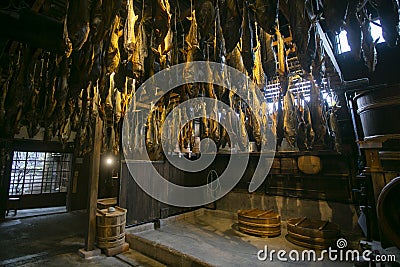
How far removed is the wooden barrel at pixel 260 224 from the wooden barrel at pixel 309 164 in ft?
5.95

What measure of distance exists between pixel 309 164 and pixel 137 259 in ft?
18.5

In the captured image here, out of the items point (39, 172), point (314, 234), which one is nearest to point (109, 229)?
point (314, 234)

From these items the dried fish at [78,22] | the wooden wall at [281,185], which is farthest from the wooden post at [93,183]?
the dried fish at [78,22]

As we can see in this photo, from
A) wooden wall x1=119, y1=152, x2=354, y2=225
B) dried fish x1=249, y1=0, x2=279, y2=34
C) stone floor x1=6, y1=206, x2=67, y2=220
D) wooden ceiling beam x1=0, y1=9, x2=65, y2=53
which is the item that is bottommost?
stone floor x1=6, y1=206, x2=67, y2=220

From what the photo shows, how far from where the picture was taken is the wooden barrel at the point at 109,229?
5.05 m

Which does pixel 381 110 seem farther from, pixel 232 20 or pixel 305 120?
pixel 232 20

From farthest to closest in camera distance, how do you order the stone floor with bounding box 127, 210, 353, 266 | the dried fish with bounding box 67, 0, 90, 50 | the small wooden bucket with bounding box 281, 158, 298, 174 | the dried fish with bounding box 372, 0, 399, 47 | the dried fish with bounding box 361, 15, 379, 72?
the small wooden bucket with bounding box 281, 158, 298, 174, the stone floor with bounding box 127, 210, 353, 266, the dried fish with bounding box 361, 15, 379, 72, the dried fish with bounding box 67, 0, 90, 50, the dried fish with bounding box 372, 0, 399, 47

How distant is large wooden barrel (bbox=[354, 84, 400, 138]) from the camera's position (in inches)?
112

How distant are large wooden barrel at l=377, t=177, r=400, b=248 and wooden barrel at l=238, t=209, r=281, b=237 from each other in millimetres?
3543

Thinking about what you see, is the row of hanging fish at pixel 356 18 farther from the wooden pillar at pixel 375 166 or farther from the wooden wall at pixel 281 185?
the wooden wall at pixel 281 185

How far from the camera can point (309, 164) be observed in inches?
246

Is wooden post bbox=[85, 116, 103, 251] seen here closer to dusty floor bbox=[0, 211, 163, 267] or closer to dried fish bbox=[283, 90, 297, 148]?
dusty floor bbox=[0, 211, 163, 267]

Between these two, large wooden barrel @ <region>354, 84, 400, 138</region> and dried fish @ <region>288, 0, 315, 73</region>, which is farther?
large wooden barrel @ <region>354, 84, 400, 138</region>

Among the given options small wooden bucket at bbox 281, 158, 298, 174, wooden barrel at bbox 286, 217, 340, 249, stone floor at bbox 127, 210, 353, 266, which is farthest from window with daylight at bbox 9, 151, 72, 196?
wooden barrel at bbox 286, 217, 340, 249
